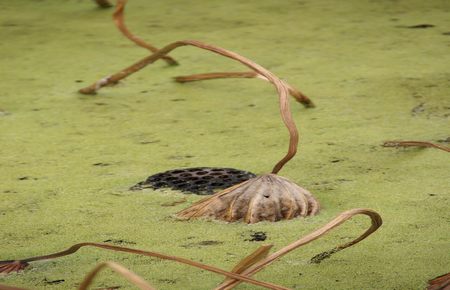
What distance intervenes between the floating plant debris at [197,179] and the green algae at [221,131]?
0.13ft

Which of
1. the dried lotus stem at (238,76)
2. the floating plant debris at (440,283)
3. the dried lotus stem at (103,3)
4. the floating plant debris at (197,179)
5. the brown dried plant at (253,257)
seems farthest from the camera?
the dried lotus stem at (103,3)

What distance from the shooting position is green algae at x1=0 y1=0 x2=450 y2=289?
→ 1573mm

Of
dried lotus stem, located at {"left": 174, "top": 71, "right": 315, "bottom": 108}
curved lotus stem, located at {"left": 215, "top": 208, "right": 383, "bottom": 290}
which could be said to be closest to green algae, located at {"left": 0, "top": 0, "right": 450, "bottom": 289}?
dried lotus stem, located at {"left": 174, "top": 71, "right": 315, "bottom": 108}

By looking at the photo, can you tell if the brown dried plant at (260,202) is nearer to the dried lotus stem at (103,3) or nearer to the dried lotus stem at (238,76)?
the dried lotus stem at (238,76)

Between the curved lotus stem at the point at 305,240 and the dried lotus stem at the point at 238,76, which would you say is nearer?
the curved lotus stem at the point at 305,240

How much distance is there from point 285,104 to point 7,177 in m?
0.55

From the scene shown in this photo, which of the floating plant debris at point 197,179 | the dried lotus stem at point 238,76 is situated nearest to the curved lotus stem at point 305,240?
the floating plant debris at point 197,179

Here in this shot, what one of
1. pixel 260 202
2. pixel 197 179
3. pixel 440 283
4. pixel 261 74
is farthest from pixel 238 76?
pixel 440 283

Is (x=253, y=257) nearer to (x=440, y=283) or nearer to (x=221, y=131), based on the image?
(x=440, y=283)

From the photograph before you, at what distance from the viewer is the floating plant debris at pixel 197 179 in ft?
6.46

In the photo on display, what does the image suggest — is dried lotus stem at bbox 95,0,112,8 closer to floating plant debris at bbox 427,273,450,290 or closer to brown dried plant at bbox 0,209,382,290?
brown dried plant at bbox 0,209,382,290

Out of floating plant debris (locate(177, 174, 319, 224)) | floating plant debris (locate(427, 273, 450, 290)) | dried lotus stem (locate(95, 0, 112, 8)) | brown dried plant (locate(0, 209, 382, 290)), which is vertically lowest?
dried lotus stem (locate(95, 0, 112, 8))

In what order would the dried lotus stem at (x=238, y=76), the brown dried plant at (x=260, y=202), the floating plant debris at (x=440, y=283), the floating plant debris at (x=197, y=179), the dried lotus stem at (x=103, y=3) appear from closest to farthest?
the floating plant debris at (x=440, y=283)
the brown dried plant at (x=260, y=202)
the floating plant debris at (x=197, y=179)
the dried lotus stem at (x=238, y=76)
the dried lotus stem at (x=103, y=3)

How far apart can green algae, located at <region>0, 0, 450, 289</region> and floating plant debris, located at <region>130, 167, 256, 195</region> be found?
4 cm
